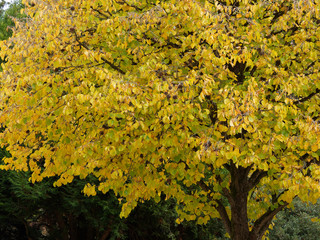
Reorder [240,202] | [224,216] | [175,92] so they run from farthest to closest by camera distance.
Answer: [224,216] < [240,202] < [175,92]

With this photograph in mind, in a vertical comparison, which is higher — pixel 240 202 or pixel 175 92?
pixel 175 92

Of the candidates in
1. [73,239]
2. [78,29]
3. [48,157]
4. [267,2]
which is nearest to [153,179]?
[48,157]

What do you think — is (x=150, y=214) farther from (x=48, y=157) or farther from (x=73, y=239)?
(x=48, y=157)

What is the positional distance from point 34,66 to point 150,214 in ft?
30.6

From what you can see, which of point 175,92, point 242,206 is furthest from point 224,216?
point 175,92

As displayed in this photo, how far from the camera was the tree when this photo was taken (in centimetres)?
658

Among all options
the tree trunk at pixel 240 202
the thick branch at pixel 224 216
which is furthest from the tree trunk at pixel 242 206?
the thick branch at pixel 224 216

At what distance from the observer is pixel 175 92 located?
264 inches

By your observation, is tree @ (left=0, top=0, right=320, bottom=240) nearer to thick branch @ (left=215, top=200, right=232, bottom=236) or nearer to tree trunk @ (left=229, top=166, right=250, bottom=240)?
tree trunk @ (left=229, top=166, right=250, bottom=240)

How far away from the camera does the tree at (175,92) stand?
6.58 meters

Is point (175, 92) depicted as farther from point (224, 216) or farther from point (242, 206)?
point (224, 216)

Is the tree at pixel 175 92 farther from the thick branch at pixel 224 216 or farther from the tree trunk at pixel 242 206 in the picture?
the thick branch at pixel 224 216

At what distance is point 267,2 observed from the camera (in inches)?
311

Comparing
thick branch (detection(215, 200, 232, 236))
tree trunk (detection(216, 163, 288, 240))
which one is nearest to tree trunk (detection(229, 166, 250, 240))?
tree trunk (detection(216, 163, 288, 240))
